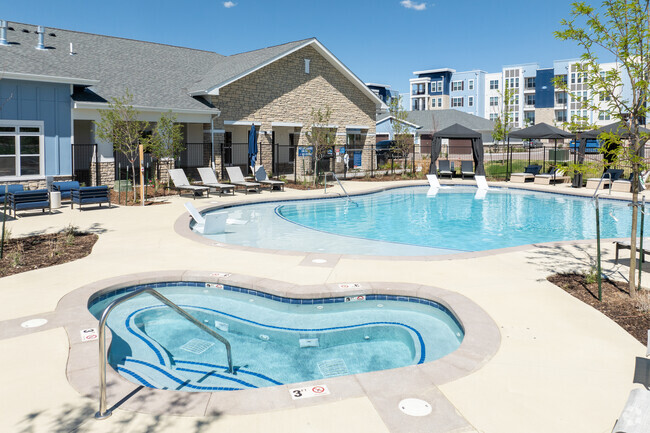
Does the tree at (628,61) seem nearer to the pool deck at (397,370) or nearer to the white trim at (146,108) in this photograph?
the pool deck at (397,370)

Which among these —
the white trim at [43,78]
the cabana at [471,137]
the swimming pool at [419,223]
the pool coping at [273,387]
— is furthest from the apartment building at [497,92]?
the pool coping at [273,387]

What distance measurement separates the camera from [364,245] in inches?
489

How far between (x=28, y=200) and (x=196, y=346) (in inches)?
426

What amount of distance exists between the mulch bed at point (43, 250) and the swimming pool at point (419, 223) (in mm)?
3055

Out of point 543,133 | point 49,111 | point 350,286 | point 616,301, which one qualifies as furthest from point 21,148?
point 543,133

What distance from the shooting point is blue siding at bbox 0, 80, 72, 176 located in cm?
1788

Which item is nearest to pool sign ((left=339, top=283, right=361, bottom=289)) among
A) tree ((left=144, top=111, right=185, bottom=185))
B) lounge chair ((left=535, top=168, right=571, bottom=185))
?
tree ((left=144, top=111, right=185, bottom=185))

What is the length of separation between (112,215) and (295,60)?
16.8 metres

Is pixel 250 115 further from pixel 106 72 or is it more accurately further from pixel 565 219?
pixel 565 219

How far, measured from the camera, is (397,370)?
5.05 m

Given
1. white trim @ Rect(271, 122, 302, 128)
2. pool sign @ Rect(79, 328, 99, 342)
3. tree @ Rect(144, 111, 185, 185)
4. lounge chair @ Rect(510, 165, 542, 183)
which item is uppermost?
white trim @ Rect(271, 122, 302, 128)

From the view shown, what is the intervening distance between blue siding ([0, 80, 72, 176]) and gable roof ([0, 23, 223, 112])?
510mm

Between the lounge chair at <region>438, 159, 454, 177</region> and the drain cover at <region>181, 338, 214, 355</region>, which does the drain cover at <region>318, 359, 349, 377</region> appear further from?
the lounge chair at <region>438, 159, 454, 177</region>

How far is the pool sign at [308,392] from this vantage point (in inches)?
177
